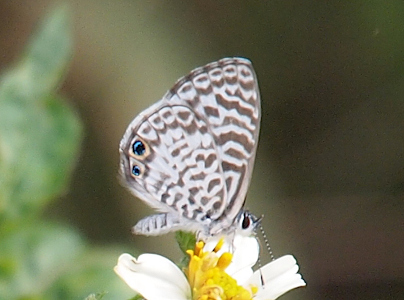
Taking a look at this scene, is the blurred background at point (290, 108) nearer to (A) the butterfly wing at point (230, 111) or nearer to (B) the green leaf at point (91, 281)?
(B) the green leaf at point (91, 281)

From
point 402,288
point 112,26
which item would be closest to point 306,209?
point 402,288

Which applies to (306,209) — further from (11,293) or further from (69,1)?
A: (11,293)

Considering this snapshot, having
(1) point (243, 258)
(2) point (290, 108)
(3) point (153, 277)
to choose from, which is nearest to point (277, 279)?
(1) point (243, 258)

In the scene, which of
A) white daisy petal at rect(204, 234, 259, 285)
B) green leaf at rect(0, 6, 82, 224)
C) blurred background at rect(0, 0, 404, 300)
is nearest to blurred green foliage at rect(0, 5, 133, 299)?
green leaf at rect(0, 6, 82, 224)

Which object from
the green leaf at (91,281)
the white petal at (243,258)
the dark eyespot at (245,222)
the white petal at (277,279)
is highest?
the dark eyespot at (245,222)

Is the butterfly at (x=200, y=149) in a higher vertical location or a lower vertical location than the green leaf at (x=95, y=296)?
higher

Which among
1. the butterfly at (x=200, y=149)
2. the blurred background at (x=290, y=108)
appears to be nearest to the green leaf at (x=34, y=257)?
the butterfly at (x=200, y=149)

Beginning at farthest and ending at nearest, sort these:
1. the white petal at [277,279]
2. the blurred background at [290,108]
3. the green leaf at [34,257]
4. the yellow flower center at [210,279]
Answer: the blurred background at [290,108]
the green leaf at [34,257]
the white petal at [277,279]
the yellow flower center at [210,279]

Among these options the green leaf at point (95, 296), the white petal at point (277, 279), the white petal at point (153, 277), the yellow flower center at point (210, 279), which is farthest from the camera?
the white petal at point (277, 279)

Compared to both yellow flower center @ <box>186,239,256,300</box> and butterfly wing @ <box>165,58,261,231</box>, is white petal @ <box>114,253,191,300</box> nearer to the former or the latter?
yellow flower center @ <box>186,239,256,300</box>
